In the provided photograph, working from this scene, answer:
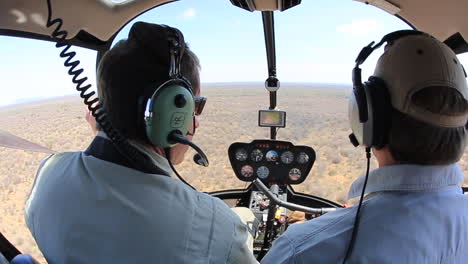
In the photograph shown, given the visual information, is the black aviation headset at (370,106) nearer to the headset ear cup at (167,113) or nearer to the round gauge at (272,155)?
the headset ear cup at (167,113)

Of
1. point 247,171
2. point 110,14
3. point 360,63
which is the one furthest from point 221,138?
point 360,63

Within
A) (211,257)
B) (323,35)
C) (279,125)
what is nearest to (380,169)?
(211,257)

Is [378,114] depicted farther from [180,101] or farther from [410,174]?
[180,101]

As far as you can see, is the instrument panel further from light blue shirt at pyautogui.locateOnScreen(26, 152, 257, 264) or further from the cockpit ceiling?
light blue shirt at pyautogui.locateOnScreen(26, 152, 257, 264)

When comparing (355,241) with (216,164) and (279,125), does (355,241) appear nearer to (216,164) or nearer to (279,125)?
(279,125)

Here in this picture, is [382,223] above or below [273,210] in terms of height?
above

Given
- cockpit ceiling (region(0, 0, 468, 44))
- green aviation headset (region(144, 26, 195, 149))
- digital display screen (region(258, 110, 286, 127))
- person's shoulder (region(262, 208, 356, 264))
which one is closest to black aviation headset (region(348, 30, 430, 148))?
person's shoulder (region(262, 208, 356, 264))

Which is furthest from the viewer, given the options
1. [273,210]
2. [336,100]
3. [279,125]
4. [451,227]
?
[336,100]
